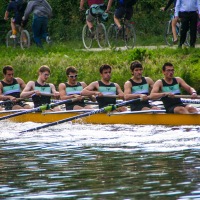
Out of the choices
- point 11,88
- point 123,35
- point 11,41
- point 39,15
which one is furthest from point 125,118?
point 11,41

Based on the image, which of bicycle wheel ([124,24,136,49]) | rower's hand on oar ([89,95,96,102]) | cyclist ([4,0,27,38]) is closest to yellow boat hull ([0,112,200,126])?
rower's hand on oar ([89,95,96,102])

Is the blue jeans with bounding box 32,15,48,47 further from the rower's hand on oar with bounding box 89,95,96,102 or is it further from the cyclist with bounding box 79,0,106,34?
the rower's hand on oar with bounding box 89,95,96,102

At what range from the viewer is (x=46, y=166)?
12.3 meters

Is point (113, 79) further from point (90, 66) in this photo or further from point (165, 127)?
point (165, 127)

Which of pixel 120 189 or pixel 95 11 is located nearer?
pixel 120 189

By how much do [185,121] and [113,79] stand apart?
252 inches

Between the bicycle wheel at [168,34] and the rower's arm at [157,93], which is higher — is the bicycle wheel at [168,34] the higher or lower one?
the higher one

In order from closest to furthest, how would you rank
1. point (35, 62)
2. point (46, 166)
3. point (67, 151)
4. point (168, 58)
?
point (46, 166) < point (67, 151) < point (168, 58) < point (35, 62)

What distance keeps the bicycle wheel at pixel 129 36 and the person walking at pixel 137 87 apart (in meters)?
6.65

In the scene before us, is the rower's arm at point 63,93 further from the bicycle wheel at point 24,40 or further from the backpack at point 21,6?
the backpack at point 21,6

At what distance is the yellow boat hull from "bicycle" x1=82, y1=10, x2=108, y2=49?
→ 734 cm

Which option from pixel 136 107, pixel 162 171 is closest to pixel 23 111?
pixel 136 107

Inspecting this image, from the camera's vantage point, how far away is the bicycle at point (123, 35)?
24078mm

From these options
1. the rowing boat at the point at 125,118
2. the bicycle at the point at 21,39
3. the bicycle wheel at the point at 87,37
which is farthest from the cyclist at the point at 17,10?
the rowing boat at the point at 125,118
